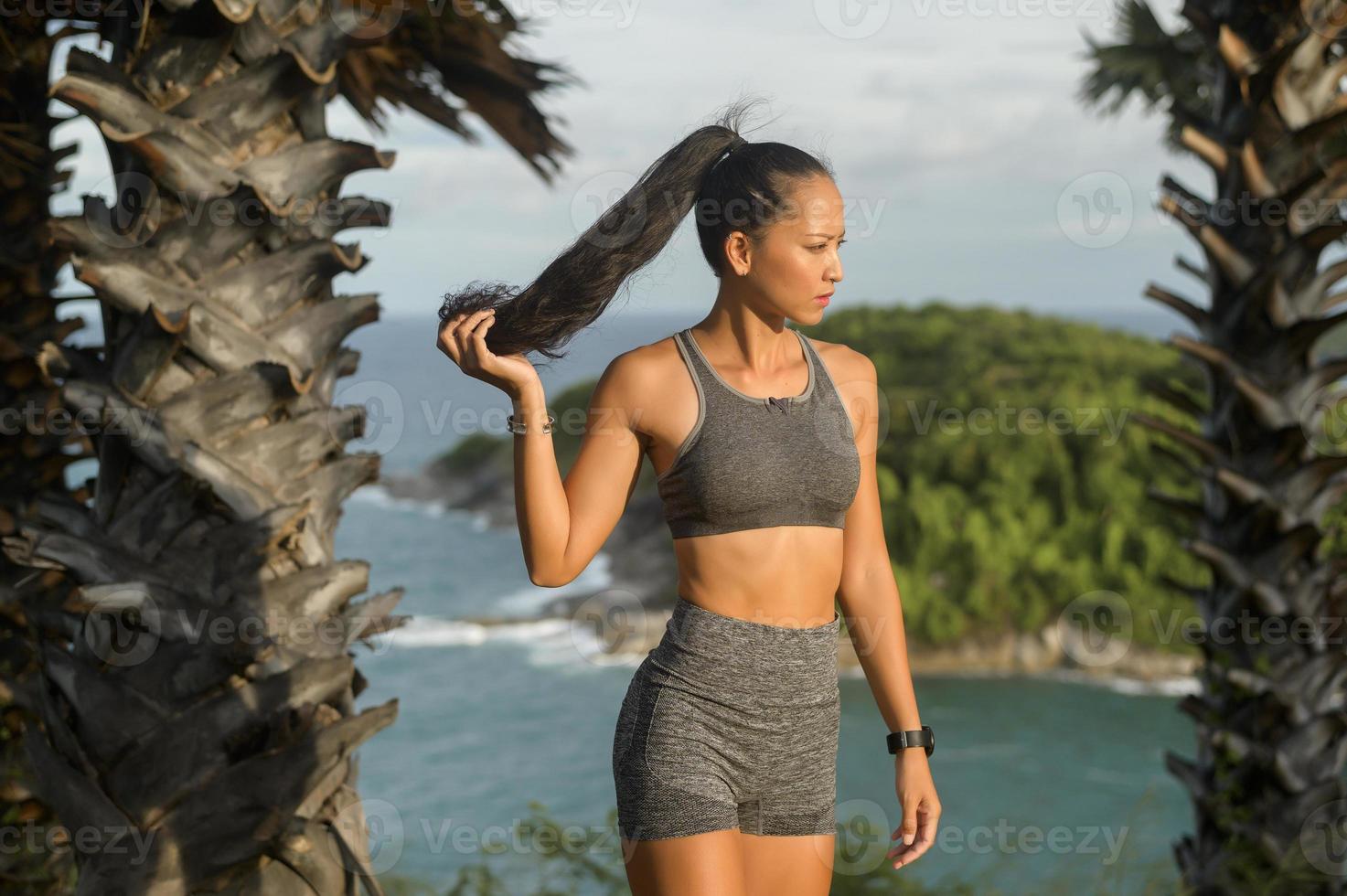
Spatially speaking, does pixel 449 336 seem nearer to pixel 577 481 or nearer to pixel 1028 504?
pixel 577 481

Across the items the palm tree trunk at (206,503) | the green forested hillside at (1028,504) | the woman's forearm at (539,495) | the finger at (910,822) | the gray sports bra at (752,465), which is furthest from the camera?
the green forested hillside at (1028,504)

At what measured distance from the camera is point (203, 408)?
11.1 ft

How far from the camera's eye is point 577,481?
8.93 feet

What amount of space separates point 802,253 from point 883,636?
909 mm

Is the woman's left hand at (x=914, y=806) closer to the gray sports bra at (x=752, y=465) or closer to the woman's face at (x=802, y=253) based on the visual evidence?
the gray sports bra at (x=752, y=465)

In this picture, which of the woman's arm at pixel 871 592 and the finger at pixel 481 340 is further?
the woman's arm at pixel 871 592

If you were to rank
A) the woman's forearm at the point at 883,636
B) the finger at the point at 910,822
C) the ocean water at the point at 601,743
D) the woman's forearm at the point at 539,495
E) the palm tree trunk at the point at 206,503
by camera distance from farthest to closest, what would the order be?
the ocean water at the point at 601,743 → the palm tree trunk at the point at 206,503 → the woman's forearm at the point at 883,636 → the finger at the point at 910,822 → the woman's forearm at the point at 539,495

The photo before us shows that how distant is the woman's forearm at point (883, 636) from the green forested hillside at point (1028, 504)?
65.2 feet

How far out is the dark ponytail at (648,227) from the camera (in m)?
2.72

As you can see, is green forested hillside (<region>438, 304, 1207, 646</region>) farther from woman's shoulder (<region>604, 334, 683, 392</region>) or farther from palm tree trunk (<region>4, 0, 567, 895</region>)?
woman's shoulder (<region>604, 334, 683, 392</region>)

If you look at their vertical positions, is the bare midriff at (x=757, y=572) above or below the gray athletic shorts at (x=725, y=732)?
above

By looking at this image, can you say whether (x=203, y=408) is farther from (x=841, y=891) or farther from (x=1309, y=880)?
(x=1309, y=880)

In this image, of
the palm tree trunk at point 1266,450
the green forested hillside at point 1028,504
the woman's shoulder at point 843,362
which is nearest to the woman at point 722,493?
the woman's shoulder at point 843,362

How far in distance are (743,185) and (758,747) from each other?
3.94 feet
